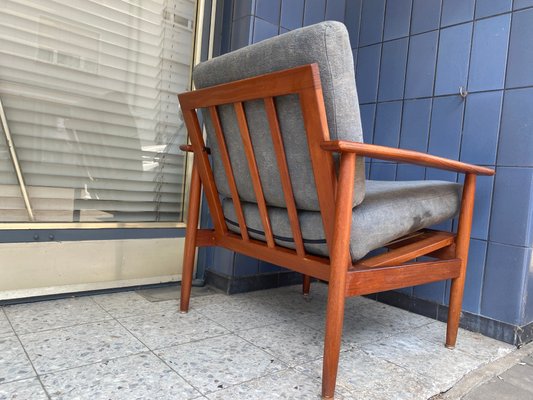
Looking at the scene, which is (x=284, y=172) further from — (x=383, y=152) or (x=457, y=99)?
(x=457, y=99)

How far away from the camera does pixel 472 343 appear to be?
1.44 meters

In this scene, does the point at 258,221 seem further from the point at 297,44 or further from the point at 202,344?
the point at 297,44

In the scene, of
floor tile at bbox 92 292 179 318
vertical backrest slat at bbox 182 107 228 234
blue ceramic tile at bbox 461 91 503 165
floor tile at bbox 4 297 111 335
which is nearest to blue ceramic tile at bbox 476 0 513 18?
Result: blue ceramic tile at bbox 461 91 503 165

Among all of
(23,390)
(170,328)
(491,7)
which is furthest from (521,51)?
(23,390)

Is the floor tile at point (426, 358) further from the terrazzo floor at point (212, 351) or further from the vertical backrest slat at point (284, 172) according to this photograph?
the vertical backrest slat at point (284, 172)

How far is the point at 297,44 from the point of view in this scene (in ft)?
3.20

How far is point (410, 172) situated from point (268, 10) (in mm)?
963

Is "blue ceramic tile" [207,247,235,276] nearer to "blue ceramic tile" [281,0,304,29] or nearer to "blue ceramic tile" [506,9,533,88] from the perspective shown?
"blue ceramic tile" [281,0,304,29]

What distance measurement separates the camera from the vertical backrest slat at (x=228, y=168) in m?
1.29

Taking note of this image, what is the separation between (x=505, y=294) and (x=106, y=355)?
1362 mm

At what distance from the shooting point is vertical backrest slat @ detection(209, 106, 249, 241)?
4.25 feet

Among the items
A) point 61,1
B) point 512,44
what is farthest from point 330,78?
point 61,1

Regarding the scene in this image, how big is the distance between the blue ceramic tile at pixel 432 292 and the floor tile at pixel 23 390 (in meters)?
1.41

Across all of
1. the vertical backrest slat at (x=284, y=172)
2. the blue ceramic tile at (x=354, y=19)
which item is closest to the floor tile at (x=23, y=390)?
the vertical backrest slat at (x=284, y=172)
